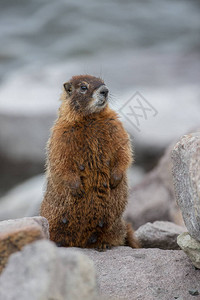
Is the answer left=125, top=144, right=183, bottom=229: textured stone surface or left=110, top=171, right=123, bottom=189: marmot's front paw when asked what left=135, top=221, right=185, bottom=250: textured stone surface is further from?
left=125, top=144, right=183, bottom=229: textured stone surface

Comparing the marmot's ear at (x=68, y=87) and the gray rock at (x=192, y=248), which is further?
the marmot's ear at (x=68, y=87)

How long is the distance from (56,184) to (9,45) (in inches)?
528

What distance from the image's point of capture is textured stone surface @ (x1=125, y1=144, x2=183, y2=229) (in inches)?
320

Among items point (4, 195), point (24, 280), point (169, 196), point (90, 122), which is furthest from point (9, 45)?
point (24, 280)

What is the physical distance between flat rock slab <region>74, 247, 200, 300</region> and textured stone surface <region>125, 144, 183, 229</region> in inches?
120

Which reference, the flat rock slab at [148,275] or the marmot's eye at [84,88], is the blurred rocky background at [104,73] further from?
the flat rock slab at [148,275]

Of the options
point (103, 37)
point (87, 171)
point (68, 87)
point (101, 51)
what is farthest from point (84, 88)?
point (103, 37)

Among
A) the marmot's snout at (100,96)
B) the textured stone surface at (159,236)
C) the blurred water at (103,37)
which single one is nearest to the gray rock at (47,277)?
the marmot's snout at (100,96)

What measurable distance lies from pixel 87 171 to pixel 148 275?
142cm

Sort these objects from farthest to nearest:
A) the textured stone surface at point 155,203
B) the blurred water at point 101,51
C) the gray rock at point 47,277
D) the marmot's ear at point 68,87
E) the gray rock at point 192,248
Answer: the blurred water at point 101,51 → the textured stone surface at point 155,203 → the marmot's ear at point 68,87 → the gray rock at point 192,248 → the gray rock at point 47,277

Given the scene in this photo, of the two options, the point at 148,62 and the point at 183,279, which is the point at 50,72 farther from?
the point at 183,279

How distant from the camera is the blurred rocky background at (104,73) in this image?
1163 cm

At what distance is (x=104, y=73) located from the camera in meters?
16.3

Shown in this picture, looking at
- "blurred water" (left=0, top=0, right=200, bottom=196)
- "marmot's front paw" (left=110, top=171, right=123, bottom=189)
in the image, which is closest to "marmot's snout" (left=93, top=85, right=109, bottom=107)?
"marmot's front paw" (left=110, top=171, right=123, bottom=189)
